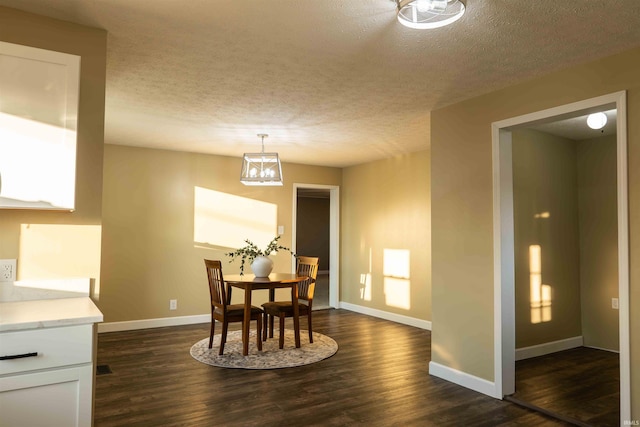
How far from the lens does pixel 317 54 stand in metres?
2.73

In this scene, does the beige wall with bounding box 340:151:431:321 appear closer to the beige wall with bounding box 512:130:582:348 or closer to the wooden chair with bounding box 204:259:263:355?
the beige wall with bounding box 512:130:582:348

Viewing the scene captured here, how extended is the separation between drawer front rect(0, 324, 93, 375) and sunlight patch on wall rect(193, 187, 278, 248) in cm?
435

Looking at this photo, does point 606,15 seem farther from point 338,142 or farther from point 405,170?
point 405,170

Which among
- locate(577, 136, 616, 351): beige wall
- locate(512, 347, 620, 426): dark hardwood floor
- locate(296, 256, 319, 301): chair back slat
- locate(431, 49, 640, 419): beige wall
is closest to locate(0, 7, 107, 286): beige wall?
locate(431, 49, 640, 419): beige wall

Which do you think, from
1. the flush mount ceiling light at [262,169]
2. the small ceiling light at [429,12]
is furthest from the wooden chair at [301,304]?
the small ceiling light at [429,12]

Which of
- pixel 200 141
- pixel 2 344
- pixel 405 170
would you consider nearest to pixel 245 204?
pixel 200 141

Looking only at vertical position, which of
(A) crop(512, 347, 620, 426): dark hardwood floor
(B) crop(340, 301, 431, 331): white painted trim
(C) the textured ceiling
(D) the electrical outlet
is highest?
(C) the textured ceiling

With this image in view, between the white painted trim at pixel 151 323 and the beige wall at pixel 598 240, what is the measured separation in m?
4.78

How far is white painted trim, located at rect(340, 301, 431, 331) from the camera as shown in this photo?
584cm

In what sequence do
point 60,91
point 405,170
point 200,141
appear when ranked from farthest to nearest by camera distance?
1. point 405,170
2. point 200,141
3. point 60,91

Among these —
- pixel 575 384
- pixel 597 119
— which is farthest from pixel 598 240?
pixel 575 384

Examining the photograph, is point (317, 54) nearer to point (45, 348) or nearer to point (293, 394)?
point (45, 348)

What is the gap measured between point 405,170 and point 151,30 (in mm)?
4370

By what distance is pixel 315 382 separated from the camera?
3.68 meters
